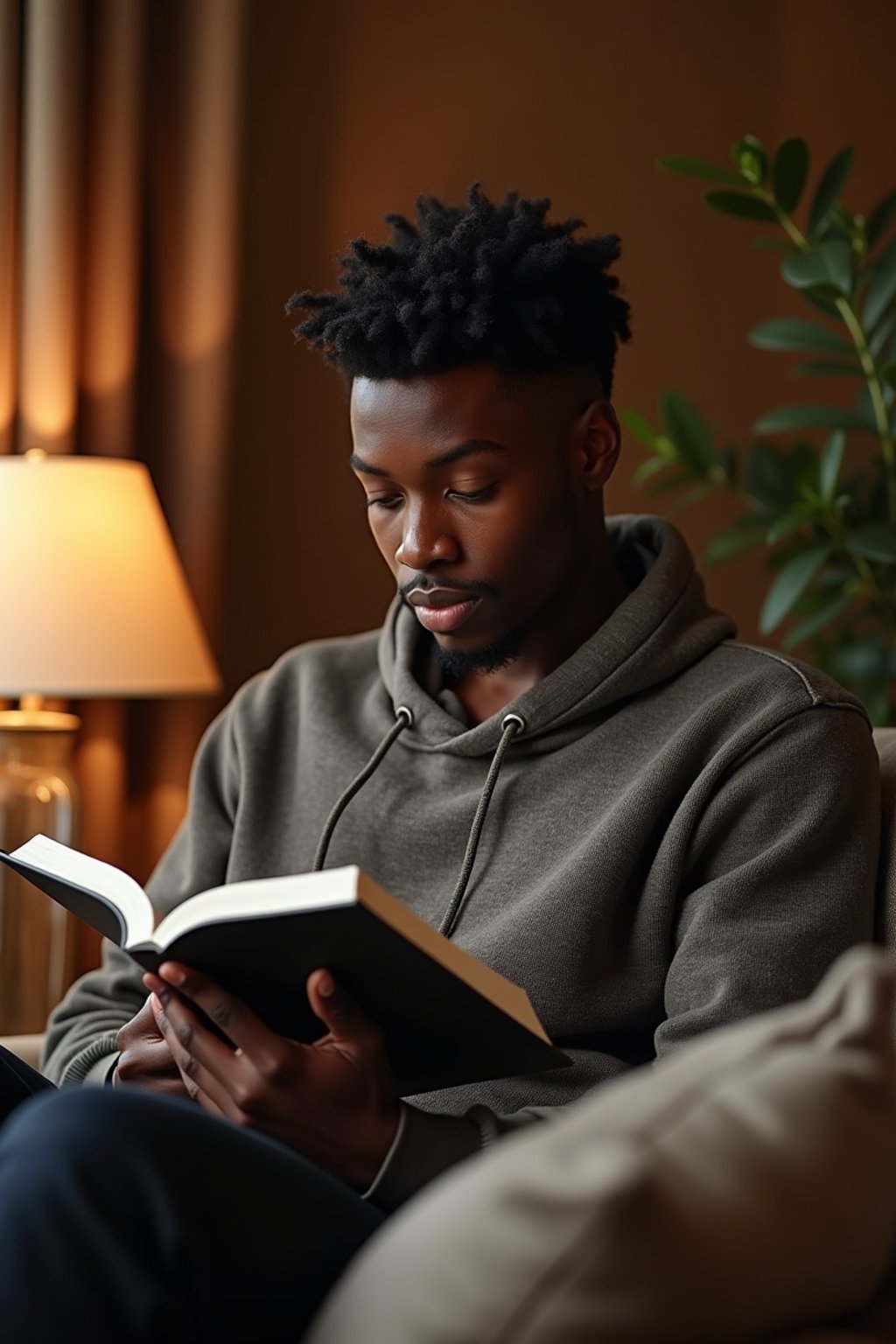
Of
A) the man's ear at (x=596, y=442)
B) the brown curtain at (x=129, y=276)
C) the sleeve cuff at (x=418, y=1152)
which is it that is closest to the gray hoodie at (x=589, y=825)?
the sleeve cuff at (x=418, y=1152)

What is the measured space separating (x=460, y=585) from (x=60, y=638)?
74cm

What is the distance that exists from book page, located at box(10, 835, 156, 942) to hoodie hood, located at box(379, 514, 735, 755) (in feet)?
1.28

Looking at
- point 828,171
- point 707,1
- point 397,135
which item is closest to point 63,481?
point 397,135

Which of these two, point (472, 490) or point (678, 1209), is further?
point (472, 490)

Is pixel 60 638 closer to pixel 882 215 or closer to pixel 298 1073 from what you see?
pixel 298 1073

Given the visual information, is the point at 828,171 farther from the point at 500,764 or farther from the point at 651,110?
the point at 500,764

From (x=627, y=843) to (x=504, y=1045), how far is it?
280 mm

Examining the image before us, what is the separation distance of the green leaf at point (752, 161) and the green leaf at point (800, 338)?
20 cm

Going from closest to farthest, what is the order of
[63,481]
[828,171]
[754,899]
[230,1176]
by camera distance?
[230,1176], [754,899], [63,481], [828,171]

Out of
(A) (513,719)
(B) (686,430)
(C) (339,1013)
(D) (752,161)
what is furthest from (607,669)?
(B) (686,430)

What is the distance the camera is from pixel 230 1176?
2.57ft

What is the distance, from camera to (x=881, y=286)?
220 centimetres

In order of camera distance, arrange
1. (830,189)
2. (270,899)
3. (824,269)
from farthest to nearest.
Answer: (830,189)
(824,269)
(270,899)

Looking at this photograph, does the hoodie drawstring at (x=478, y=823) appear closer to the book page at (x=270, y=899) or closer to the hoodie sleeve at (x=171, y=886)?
the hoodie sleeve at (x=171, y=886)
